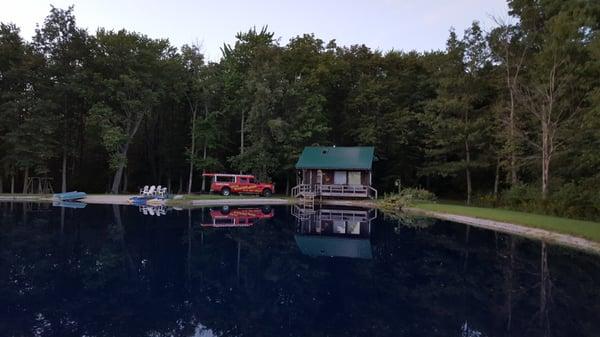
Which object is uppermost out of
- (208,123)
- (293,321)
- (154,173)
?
(208,123)

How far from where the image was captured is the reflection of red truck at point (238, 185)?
31141 mm

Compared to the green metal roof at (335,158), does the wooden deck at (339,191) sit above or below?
below

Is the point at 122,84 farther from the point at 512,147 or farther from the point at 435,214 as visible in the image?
the point at 512,147

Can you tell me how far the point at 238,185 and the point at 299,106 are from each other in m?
8.41

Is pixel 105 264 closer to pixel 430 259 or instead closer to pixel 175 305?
pixel 175 305

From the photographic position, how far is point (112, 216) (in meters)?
18.8

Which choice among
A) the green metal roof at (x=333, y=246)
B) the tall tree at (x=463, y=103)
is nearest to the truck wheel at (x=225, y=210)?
the green metal roof at (x=333, y=246)

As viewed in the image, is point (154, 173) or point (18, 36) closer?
point (18, 36)

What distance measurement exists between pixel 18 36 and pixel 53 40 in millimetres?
2329

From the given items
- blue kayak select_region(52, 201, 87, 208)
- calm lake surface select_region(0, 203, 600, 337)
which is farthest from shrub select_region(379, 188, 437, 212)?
blue kayak select_region(52, 201, 87, 208)

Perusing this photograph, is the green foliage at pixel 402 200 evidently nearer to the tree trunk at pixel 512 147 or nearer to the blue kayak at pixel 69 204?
the tree trunk at pixel 512 147

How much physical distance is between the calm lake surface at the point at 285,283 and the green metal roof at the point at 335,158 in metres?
14.4

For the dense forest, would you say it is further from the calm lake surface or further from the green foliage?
the calm lake surface

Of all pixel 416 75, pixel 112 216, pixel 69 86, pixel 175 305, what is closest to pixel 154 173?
pixel 69 86
